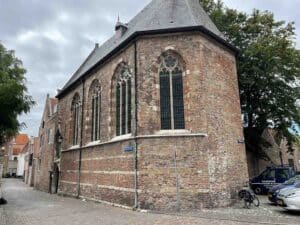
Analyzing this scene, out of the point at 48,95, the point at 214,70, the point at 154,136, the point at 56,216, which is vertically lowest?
the point at 56,216

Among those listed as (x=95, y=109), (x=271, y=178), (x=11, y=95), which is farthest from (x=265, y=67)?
(x=11, y=95)

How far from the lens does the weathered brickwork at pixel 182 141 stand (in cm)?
1049

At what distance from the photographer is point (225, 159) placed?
11.6m

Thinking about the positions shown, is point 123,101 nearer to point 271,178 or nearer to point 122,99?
point 122,99

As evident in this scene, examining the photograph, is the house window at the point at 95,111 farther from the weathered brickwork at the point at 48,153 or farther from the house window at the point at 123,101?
the weathered brickwork at the point at 48,153

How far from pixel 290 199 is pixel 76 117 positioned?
14546mm

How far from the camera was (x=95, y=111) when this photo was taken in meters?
16.0

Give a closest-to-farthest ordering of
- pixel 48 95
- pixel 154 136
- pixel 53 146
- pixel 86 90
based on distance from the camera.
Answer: pixel 154 136 → pixel 86 90 → pixel 53 146 → pixel 48 95

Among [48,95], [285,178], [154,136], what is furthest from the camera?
[48,95]

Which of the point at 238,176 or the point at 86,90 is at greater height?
the point at 86,90

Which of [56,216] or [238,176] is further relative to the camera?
[238,176]

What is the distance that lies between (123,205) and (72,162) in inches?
289

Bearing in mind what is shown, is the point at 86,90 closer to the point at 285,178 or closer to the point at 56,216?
the point at 56,216

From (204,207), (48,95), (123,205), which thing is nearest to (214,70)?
(204,207)
